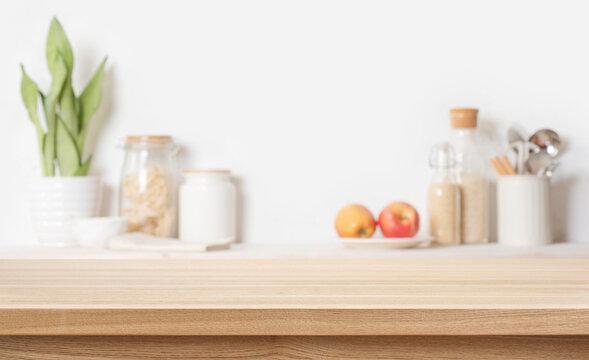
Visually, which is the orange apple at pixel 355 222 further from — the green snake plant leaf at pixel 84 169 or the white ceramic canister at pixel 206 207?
the green snake plant leaf at pixel 84 169

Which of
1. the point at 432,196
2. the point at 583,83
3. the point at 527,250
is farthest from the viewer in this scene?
the point at 583,83

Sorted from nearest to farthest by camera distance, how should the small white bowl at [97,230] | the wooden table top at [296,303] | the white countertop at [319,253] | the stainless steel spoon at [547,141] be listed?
the wooden table top at [296,303] < the white countertop at [319,253] < the small white bowl at [97,230] < the stainless steel spoon at [547,141]

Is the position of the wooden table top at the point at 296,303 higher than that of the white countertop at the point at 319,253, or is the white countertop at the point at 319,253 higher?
the white countertop at the point at 319,253

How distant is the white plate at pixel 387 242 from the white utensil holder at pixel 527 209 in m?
0.18

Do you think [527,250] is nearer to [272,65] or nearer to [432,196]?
[432,196]

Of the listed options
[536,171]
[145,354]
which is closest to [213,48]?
[536,171]

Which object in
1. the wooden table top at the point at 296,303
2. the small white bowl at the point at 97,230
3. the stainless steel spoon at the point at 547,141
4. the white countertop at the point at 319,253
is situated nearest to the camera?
the wooden table top at the point at 296,303

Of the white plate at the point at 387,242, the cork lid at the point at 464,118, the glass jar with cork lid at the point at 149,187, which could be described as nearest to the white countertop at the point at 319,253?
the white plate at the point at 387,242

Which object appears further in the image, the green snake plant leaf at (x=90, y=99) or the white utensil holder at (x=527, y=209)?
the green snake plant leaf at (x=90, y=99)

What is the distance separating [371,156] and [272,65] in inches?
12.2

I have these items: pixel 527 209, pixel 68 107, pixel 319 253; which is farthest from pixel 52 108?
pixel 527 209

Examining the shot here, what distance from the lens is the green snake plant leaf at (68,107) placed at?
62.7 inches

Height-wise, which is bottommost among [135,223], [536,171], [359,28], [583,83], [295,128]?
[135,223]

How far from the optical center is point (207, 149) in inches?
64.9
